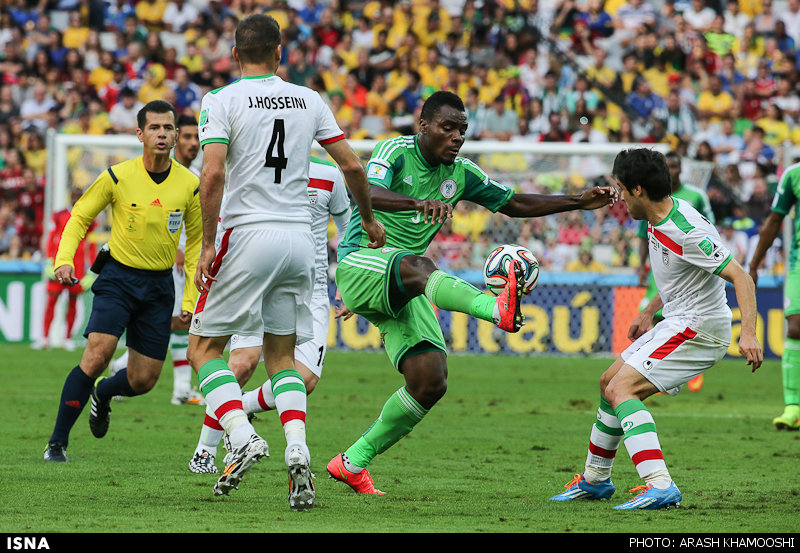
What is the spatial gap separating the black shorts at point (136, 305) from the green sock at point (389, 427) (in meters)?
1.84

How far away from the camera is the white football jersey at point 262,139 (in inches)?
229

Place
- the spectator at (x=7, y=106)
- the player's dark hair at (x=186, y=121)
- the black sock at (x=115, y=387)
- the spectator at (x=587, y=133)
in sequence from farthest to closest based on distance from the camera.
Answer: the spectator at (x=7, y=106)
the spectator at (x=587, y=133)
the player's dark hair at (x=186, y=121)
the black sock at (x=115, y=387)

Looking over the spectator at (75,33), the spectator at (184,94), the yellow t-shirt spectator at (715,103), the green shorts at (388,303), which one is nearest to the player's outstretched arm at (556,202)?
the green shorts at (388,303)

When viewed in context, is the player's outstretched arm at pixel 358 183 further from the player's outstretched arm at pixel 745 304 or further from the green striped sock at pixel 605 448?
the player's outstretched arm at pixel 745 304

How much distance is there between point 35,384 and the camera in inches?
510

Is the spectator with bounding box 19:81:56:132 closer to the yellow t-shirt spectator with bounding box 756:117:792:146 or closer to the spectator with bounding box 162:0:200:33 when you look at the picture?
the spectator with bounding box 162:0:200:33

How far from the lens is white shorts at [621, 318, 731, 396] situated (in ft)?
20.5

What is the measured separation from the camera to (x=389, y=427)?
6656 millimetres

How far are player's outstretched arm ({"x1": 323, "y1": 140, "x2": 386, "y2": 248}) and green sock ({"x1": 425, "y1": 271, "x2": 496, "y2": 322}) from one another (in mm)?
351

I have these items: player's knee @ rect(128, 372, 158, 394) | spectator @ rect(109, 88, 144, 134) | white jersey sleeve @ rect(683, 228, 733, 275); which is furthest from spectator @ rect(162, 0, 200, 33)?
white jersey sleeve @ rect(683, 228, 733, 275)

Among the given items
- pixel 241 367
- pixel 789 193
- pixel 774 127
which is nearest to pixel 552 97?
pixel 774 127

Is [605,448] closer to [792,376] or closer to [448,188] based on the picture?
[448,188]

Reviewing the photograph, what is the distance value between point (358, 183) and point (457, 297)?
29.7 inches
